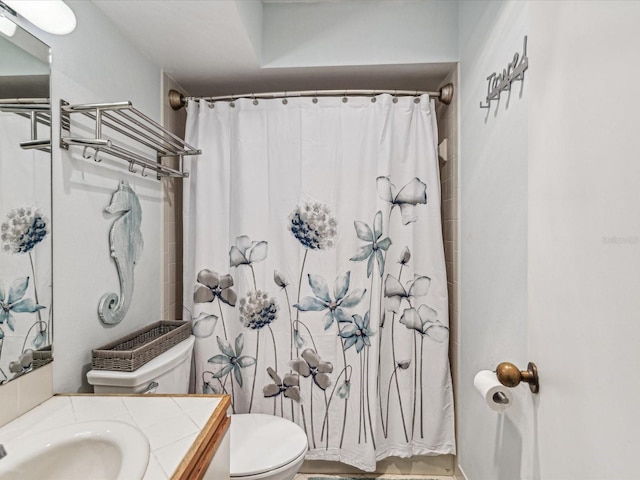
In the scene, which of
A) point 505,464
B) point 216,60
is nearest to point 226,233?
point 216,60

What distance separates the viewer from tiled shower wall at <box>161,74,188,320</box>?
182cm

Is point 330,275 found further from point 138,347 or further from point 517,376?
point 517,376

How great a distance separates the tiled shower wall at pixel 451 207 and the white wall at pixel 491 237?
6 cm

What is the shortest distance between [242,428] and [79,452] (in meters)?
0.84

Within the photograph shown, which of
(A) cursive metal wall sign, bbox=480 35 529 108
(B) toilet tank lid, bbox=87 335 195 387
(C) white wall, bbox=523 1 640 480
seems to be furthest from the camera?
(B) toilet tank lid, bbox=87 335 195 387

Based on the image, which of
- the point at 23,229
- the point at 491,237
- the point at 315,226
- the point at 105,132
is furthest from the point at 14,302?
the point at 491,237

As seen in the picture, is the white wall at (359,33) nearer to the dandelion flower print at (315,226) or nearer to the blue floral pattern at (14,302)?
the dandelion flower print at (315,226)

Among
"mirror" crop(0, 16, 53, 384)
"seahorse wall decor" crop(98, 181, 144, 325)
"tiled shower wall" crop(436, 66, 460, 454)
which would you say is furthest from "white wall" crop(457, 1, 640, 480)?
"seahorse wall decor" crop(98, 181, 144, 325)

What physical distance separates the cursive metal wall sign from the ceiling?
0.55m

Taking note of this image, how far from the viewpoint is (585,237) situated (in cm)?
54

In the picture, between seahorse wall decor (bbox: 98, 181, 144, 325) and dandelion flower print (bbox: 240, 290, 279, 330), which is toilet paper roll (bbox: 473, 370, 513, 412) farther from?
seahorse wall decor (bbox: 98, 181, 144, 325)

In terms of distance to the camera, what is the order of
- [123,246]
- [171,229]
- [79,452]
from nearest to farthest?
1. [79,452]
2. [123,246]
3. [171,229]

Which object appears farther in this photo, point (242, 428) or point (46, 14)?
point (242, 428)

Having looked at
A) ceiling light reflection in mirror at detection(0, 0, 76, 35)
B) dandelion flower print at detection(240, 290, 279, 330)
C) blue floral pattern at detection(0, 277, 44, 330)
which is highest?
ceiling light reflection in mirror at detection(0, 0, 76, 35)
